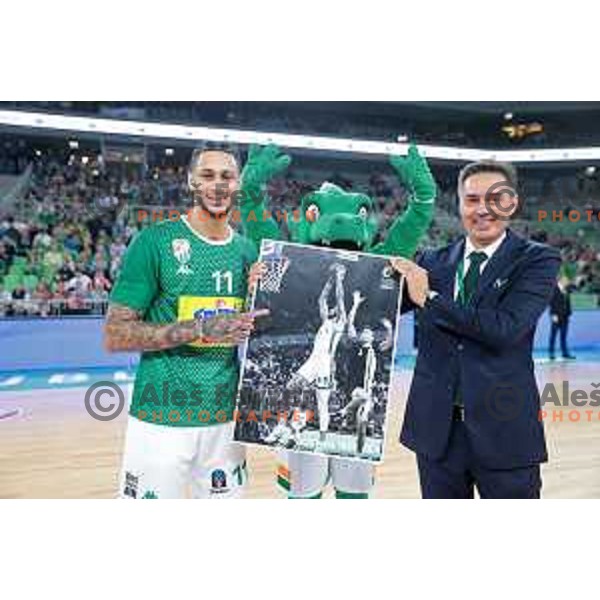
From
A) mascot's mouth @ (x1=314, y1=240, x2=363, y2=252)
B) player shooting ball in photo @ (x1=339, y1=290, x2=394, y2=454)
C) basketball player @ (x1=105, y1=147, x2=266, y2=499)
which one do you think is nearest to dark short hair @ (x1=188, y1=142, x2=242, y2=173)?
basketball player @ (x1=105, y1=147, x2=266, y2=499)

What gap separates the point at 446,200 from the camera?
2338 mm

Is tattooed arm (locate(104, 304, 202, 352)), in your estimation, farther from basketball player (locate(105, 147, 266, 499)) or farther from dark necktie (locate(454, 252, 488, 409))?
dark necktie (locate(454, 252, 488, 409))

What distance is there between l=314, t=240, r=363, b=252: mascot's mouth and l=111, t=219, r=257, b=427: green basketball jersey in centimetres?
24

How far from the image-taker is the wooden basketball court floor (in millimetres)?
2439

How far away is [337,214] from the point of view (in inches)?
89.2

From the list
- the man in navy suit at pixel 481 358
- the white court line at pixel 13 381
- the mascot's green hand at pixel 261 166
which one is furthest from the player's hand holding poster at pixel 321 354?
the white court line at pixel 13 381

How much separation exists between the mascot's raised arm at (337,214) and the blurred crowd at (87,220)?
5 cm

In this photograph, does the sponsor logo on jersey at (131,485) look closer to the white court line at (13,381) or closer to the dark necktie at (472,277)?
the white court line at (13,381)

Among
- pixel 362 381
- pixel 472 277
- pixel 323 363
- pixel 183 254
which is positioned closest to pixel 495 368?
pixel 472 277

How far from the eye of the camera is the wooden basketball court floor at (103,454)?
2439 millimetres
